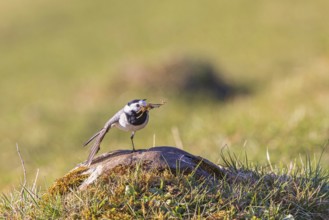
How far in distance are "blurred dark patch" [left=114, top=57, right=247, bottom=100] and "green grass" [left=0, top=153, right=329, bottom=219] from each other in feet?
37.7

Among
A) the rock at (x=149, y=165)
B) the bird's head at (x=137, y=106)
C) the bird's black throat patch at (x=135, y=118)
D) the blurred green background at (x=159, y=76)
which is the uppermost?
the bird's head at (x=137, y=106)

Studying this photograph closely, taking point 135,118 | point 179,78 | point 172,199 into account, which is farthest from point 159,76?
point 172,199

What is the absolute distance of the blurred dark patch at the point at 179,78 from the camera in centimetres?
1716

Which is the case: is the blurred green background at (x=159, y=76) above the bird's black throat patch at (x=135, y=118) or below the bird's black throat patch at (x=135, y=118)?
below

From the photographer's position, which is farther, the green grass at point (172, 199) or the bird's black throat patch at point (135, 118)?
the bird's black throat patch at point (135, 118)

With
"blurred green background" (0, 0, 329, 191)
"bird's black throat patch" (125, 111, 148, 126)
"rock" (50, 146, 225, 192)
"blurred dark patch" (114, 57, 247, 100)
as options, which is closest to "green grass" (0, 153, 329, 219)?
"rock" (50, 146, 225, 192)

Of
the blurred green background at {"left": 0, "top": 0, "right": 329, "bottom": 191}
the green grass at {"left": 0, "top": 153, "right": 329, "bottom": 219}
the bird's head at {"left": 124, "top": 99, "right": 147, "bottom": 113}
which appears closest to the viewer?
the green grass at {"left": 0, "top": 153, "right": 329, "bottom": 219}

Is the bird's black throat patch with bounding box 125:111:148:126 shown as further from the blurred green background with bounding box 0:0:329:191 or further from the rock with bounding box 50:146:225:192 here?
the blurred green background with bounding box 0:0:329:191

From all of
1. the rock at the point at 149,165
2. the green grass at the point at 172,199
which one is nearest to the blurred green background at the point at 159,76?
the rock at the point at 149,165

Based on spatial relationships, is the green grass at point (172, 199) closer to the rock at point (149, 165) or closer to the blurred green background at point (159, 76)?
the rock at point (149, 165)

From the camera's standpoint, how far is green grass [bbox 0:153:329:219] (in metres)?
4.85

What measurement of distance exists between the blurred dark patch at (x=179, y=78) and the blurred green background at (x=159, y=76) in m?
0.05

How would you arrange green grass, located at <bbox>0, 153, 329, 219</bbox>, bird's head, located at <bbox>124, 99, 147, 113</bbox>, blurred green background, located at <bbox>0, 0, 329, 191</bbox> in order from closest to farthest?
green grass, located at <bbox>0, 153, 329, 219</bbox>
bird's head, located at <bbox>124, 99, 147, 113</bbox>
blurred green background, located at <bbox>0, 0, 329, 191</bbox>

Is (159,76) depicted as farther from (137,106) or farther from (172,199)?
(172,199)
